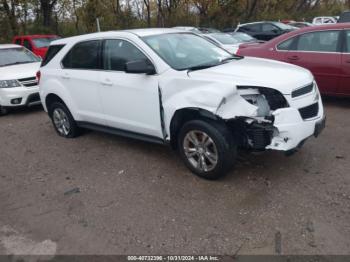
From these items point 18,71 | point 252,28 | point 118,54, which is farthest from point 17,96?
point 252,28

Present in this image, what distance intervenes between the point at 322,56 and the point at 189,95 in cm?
377

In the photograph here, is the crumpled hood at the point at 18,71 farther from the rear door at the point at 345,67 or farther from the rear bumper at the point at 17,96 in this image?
the rear door at the point at 345,67

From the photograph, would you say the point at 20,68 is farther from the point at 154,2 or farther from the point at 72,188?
the point at 154,2

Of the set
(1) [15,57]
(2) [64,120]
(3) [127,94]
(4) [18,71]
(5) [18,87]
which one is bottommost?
(2) [64,120]

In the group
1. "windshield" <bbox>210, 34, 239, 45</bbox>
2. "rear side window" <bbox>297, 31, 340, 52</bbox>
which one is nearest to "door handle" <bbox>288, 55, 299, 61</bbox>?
"rear side window" <bbox>297, 31, 340, 52</bbox>

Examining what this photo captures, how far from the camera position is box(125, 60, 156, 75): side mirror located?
4.37 metres

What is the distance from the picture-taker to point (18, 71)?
8.34 meters

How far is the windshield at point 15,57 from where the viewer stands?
9.08m

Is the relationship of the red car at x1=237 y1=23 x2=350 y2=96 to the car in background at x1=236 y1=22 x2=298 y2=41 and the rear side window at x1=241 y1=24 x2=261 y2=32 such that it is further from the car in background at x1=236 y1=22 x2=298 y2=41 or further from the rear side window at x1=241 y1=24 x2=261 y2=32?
the rear side window at x1=241 y1=24 x2=261 y2=32

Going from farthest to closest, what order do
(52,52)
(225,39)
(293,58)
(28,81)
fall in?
(225,39), (28,81), (293,58), (52,52)

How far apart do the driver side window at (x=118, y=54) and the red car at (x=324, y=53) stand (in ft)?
12.0

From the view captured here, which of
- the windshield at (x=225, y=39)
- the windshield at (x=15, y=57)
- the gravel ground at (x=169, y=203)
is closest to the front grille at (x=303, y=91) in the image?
the gravel ground at (x=169, y=203)

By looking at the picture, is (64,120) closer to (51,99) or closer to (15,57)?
(51,99)

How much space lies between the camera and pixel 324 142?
17.2 feet
